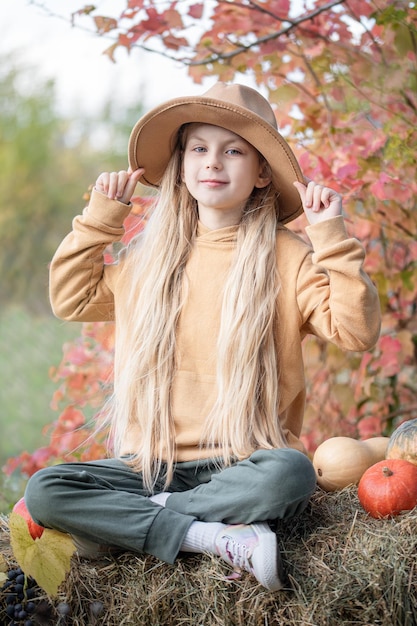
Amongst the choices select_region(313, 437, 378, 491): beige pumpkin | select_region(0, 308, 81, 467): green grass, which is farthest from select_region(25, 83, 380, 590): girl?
select_region(0, 308, 81, 467): green grass

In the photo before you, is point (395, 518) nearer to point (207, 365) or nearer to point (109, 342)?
point (207, 365)

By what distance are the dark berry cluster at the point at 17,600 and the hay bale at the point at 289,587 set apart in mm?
92

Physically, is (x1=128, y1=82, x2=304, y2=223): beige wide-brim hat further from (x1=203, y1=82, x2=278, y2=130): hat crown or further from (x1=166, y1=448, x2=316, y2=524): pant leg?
(x1=166, y1=448, x2=316, y2=524): pant leg

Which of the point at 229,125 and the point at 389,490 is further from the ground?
the point at 229,125

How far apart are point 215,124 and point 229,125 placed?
2.1 inches

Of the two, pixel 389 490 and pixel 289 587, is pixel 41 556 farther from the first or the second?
pixel 389 490

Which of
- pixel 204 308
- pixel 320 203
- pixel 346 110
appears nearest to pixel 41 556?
pixel 204 308

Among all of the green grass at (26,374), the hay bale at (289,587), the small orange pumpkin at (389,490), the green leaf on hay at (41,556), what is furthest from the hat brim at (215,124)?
the green grass at (26,374)

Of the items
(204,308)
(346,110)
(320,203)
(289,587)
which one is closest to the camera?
(289,587)

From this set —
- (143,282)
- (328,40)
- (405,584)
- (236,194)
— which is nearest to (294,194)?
(236,194)

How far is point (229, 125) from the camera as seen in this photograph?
2.63 meters

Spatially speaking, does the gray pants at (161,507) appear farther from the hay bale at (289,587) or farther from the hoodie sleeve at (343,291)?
the hoodie sleeve at (343,291)

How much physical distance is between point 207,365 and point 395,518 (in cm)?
71

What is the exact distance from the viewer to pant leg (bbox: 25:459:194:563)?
230 cm
